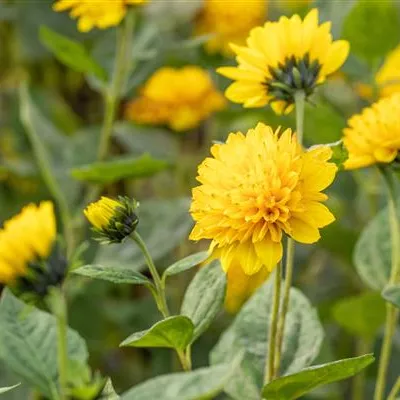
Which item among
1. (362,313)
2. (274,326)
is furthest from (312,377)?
(362,313)

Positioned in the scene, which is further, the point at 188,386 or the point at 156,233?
the point at 156,233

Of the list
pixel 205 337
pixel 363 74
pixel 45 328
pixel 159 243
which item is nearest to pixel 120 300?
pixel 205 337

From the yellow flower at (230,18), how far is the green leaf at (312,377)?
23.9 inches

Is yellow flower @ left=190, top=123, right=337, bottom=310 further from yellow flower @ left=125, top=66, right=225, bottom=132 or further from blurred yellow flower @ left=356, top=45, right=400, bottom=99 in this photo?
yellow flower @ left=125, top=66, right=225, bottom=132

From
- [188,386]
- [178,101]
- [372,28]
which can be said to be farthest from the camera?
[178,101]

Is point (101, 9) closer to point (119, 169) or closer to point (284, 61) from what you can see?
point (119, 169)

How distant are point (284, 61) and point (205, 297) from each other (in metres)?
0.12

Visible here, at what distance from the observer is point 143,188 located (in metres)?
1.12

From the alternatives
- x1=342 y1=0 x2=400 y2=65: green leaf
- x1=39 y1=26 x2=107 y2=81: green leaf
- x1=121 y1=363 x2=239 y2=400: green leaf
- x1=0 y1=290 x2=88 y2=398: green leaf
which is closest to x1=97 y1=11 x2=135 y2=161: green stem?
x1=39 y1=26 x2=107 y2=81: green leaf

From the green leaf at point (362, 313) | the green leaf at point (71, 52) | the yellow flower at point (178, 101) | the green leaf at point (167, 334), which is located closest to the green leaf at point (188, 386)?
the green leaf at point (167, 334)

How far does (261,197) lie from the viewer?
1.28 feet

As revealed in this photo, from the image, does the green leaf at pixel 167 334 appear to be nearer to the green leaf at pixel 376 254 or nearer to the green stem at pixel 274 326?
the green stem at pixel 274 326

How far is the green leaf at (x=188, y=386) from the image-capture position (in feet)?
0.99

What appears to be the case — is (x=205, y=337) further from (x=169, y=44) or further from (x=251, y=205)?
(x=251, y=205)
